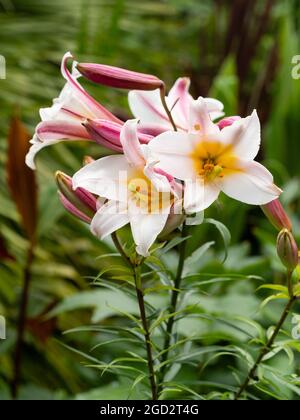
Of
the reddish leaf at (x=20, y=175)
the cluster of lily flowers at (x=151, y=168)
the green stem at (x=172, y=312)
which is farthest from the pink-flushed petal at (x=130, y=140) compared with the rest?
the reddish leaf at (x=20, y=175)

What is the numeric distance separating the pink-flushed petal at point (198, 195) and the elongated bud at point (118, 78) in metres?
0.09

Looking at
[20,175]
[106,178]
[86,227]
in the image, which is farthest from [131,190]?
[86,227]

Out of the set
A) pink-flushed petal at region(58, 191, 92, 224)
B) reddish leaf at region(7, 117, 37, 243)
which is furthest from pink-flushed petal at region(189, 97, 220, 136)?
reddish leaf at region(7, 117, 37, 243)

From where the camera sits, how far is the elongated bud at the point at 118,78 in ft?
1.86

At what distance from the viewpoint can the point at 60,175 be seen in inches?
21.5

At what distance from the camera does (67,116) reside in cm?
58

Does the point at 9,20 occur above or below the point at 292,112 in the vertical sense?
above

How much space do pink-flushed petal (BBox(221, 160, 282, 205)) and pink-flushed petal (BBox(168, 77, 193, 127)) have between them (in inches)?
3.1

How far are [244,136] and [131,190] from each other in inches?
3.5

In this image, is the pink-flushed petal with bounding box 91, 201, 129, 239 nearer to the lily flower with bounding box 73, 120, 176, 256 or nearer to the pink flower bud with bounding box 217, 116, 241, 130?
the lily flower with bounding box 73, 120, 176, 256

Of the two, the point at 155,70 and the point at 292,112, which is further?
the point at 155,70
